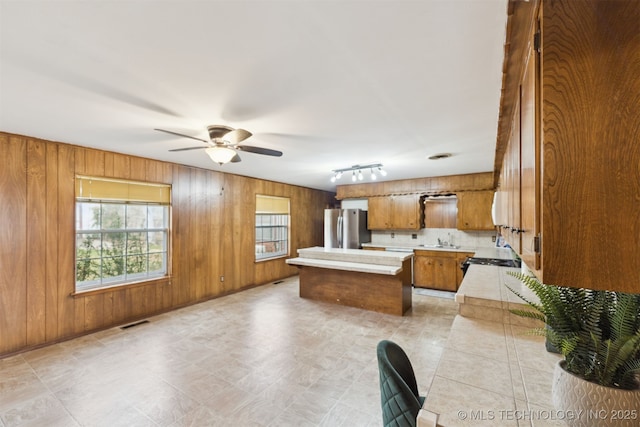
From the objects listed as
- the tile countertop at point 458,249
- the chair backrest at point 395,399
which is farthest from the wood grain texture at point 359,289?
the chair backrest at point 395,399

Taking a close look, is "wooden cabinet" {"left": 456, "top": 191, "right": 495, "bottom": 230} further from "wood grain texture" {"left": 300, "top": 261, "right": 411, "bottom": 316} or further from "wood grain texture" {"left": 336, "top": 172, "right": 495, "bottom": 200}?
"wood grain texture" {"left": 300, "top": 261, "right": 411, "bottom": 316}

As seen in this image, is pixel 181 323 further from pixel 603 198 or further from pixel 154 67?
pixel 603 198

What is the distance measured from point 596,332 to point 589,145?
614 millimetres

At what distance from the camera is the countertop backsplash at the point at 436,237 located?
221 inches

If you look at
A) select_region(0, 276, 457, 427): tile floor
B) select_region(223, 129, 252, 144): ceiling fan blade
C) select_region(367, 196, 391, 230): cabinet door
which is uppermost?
select_region(223, 129, 252, 144): ceiling fan blade

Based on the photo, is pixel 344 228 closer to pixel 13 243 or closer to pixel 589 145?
pixel 13 243

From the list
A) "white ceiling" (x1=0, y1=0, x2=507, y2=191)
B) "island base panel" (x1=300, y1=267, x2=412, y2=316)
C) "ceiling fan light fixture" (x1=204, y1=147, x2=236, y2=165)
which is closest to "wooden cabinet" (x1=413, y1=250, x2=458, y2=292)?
"island base panel" (x1=300, y1=267, x2=412, y2=316)

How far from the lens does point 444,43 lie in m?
1.40

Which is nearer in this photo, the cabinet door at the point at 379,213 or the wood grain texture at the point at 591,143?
the wood grain texture at the point at 591,143

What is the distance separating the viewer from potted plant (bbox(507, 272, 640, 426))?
808 millimetres

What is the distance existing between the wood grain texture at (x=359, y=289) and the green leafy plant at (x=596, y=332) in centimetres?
303

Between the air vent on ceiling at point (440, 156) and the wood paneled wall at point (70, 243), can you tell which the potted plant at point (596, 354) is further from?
the wood paneled wall at point (70, 243)

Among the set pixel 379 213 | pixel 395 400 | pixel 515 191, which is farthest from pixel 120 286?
pixel 379 213

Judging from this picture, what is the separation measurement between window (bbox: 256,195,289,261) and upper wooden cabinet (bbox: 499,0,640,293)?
5441mm
